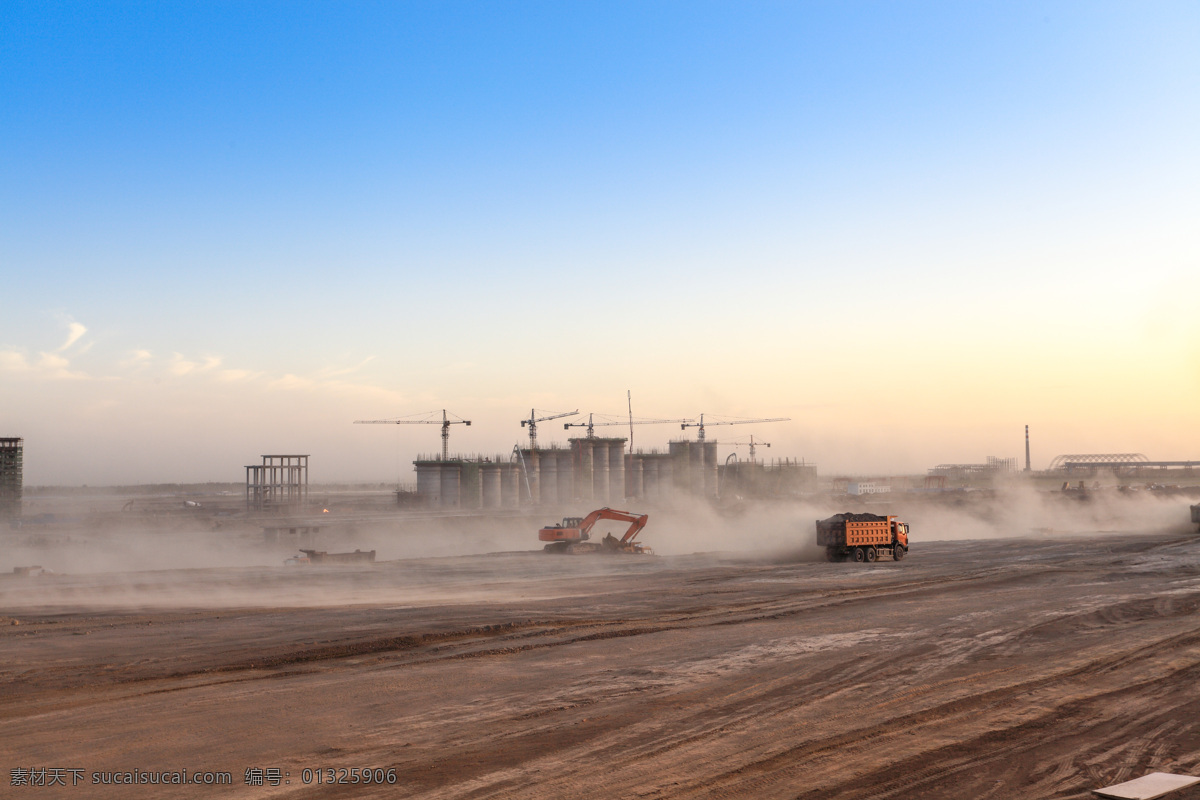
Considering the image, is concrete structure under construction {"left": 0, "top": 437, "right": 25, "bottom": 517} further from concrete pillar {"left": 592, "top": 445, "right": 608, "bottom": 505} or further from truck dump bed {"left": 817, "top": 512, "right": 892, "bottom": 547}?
concrete pillar {"left": 592, "top": 445, "right": 608, "bottom": 505}

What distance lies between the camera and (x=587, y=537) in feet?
186

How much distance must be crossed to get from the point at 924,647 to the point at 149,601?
26430mm

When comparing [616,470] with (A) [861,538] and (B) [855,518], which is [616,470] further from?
(A) [861,538]

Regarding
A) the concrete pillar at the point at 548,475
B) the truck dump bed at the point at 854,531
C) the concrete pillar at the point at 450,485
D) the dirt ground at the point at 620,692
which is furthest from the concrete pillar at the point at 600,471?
the dirt ground at the point at 620,692

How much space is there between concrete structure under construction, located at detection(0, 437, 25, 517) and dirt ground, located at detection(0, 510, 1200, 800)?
47507 mm

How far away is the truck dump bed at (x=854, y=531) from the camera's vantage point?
45.7 metres

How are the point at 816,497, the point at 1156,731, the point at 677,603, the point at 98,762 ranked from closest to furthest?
the point at 98,762 → the point at 1156,731 → the point at 677,603 → the point at 816,497

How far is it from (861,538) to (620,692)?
111ft

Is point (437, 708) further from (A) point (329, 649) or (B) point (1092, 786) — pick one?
(B) point (1092, 786)

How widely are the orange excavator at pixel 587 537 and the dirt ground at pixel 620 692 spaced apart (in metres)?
23.6

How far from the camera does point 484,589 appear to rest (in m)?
34.4

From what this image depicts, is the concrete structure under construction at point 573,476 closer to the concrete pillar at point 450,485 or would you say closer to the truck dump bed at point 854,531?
the concrete pillar at point 450,485

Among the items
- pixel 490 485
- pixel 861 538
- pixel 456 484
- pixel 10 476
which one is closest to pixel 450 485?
pixel 456 484

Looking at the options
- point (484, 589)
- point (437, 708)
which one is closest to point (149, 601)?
point (484, 589)
